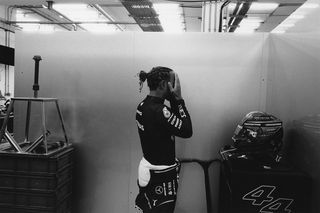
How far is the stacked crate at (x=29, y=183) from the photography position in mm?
2109

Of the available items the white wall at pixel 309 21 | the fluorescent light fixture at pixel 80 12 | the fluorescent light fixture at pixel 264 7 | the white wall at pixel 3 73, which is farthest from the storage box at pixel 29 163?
the white wall at pixel 3 73

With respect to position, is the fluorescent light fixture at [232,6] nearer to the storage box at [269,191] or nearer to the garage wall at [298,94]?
the garage wall at [298,94]

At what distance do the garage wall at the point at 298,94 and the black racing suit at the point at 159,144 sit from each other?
0.79m

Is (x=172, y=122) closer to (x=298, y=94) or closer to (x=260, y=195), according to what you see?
(x=260, y=195)

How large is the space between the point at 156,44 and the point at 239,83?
890 mm

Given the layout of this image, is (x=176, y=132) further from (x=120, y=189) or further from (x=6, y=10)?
(x=6, y=10)

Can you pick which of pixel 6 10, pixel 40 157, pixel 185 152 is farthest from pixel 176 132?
pixel 6 10

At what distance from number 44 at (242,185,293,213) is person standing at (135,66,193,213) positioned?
524mm

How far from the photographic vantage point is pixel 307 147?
1842 millimetres

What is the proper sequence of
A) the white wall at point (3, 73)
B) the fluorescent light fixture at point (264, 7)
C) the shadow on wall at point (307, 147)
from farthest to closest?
1. the white wall at point (3, 73)
2. the fluorescent light fixture at point (264, 7)
3. the shadow on wall at point (307, 147)

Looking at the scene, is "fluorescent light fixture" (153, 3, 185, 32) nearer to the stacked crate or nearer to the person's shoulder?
the person's shoulder

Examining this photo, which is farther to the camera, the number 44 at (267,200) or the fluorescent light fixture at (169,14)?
the fluorescent light fixture at (169,14)

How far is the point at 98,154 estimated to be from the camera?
2.73 m

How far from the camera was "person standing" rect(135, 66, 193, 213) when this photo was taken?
72.9 inches
